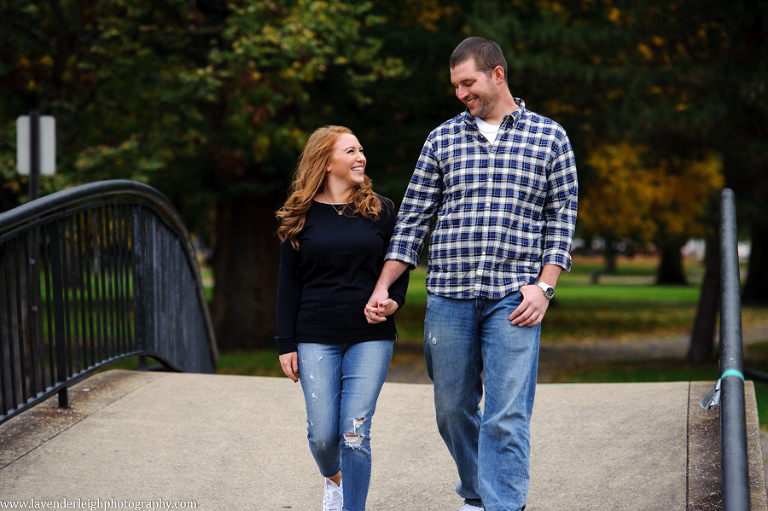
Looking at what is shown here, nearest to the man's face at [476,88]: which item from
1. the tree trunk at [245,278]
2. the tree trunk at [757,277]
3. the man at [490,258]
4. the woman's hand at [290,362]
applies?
the man at [490,258]

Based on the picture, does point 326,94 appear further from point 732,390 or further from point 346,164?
point 732,390

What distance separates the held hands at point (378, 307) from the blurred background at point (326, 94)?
4378mm

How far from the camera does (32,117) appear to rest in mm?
8172

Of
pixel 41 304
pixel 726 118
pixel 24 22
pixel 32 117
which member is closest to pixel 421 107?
pixel 726 118

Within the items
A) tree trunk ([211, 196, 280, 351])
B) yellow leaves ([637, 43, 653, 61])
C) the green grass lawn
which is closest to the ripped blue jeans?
the green grass lawn

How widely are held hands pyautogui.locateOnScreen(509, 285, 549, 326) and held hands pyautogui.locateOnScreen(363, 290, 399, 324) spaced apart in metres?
0.49

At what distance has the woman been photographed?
3406 millimetres

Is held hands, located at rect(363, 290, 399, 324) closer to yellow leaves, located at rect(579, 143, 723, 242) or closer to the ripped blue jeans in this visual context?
the ripped blue jeans

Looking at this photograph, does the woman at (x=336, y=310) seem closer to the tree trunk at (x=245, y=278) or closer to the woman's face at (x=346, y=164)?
the woman's face at (x=346, y=164)

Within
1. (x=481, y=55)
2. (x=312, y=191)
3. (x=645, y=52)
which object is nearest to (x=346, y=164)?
(x=312, y=191)

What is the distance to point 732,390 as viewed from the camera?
3191 millimetres

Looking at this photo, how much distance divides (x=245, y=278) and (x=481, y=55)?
1277 centimetres

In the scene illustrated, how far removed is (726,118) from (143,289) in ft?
25.9

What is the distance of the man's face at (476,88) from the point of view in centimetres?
333
